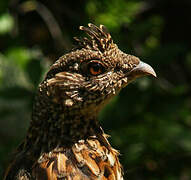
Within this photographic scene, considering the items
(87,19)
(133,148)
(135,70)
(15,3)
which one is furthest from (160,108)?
(15,3)

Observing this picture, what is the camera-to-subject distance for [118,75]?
10.0 ft

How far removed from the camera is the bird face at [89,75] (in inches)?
118

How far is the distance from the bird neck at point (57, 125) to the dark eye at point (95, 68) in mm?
253

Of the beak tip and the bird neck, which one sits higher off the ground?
the beak tip

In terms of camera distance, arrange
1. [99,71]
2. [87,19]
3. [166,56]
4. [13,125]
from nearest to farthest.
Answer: [99,71], [166,56], [87,19], [13,125]

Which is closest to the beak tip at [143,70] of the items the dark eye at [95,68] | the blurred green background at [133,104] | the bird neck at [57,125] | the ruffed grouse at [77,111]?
the ruffed grouse at [77,111]

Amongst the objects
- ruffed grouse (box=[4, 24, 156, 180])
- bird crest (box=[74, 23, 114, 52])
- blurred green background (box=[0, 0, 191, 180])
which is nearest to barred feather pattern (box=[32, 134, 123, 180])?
ruffed grouse (box=[4, 24, 156, 180])

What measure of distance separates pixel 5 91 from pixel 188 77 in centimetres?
286

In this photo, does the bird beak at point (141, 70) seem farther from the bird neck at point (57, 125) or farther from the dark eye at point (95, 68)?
the bird neck at point (57, 125)

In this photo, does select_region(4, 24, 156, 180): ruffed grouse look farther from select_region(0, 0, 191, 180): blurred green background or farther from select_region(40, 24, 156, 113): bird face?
select_region(0, 0, 191, 180): blurred green background

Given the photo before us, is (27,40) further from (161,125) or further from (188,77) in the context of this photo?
(161,125)

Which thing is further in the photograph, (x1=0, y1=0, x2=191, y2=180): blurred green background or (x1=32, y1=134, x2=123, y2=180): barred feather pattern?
(x1=0, y1=0, x2=191, y2=180): blurred green background

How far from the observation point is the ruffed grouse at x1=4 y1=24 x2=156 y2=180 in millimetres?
2998

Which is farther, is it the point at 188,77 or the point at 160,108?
the point at 188,77
